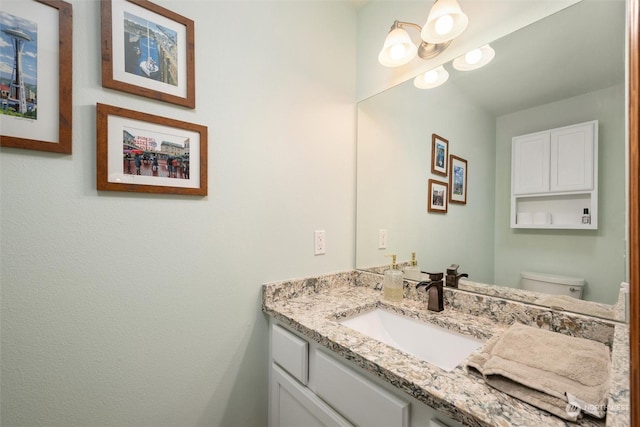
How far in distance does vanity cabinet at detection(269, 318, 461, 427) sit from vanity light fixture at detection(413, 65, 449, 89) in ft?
4.06

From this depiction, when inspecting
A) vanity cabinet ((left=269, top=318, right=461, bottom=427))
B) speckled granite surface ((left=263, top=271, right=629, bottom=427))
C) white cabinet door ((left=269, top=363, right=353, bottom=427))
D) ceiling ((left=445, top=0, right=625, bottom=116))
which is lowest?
white cabinet door ((left=269, top=363, right=353, bottom=427))

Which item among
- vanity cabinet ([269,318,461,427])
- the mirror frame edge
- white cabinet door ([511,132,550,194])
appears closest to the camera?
the mirror frame edge

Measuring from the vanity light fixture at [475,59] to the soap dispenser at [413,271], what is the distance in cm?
87

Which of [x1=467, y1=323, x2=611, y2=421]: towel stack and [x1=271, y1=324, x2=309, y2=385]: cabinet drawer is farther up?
[x1=467, y1=323, x2=611, y2=421]: towel stack

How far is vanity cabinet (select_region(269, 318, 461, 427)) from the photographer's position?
701 millimetres

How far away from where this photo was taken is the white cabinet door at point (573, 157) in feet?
2.85

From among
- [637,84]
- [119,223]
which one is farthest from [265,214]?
[637,84]

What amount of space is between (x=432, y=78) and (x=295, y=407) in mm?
1525

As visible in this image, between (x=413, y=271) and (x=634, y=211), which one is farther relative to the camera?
(x=413, y=271)

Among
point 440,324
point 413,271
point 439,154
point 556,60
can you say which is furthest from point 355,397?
point 556,60

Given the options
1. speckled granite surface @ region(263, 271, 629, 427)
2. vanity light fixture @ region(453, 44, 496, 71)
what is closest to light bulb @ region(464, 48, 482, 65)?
vanity light fixture @ region(453, 44, 496, 71)

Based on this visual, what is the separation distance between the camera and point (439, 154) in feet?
4.23

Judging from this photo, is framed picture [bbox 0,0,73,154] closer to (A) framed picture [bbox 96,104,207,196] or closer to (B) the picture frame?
(A) framed picture [bbox 96,104,207,196]

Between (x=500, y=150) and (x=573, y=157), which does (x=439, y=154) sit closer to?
(x=500, y=150)
